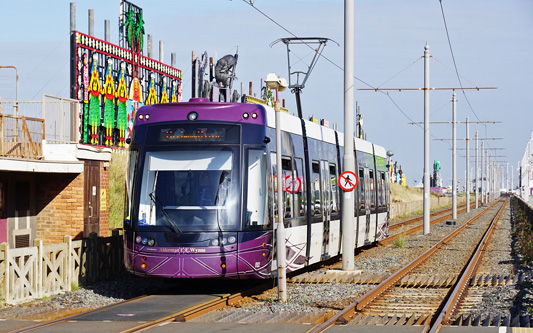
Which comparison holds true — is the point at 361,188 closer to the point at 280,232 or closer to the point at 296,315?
the point at 280,232

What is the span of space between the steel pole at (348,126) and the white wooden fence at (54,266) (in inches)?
195

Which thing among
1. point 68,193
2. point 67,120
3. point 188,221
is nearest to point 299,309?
point 188,221

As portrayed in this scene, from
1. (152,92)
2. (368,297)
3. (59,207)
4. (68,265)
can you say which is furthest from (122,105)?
(368,297)

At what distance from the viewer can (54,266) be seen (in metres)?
15.5

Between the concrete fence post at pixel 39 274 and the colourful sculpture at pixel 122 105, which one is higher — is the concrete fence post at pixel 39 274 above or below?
below

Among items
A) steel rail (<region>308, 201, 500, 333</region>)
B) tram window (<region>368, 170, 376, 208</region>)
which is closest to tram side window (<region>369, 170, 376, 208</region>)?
tram window (<region>368, 170, 376, 208</region>)

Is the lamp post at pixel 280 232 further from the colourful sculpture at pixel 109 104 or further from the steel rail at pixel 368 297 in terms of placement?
the colourful sculpture at pixel 109 104

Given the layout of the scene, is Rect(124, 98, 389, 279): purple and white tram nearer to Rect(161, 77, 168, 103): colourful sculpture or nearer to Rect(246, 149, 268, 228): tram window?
Rect(246, 149, 268, 228): tram window

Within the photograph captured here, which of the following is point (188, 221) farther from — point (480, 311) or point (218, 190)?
point (480, 311)

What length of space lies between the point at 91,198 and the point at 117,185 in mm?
11646

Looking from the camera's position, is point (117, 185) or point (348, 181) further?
point (117, 185)

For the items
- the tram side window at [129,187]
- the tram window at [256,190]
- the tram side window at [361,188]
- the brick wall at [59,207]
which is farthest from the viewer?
the tram side window at [361,188]

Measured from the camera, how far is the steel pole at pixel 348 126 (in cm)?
1897

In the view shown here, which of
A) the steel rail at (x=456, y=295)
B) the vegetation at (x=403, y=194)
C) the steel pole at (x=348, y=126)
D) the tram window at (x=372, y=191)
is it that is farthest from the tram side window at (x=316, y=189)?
the vegetation at (x=403, y=194)
